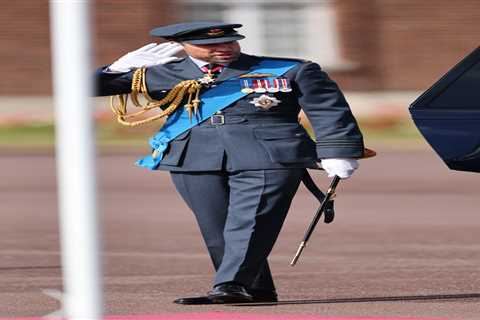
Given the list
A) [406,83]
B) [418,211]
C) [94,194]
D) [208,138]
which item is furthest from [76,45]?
[406,83]

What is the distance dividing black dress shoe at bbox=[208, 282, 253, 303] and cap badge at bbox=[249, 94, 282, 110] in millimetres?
890

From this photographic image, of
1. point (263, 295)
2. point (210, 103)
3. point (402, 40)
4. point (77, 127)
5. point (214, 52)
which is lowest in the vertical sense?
point (402, 40)

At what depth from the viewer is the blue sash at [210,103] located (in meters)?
7.76

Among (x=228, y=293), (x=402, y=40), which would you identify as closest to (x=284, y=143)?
(x=228, y=293)

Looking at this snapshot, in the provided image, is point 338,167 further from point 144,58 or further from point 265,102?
point 144,58

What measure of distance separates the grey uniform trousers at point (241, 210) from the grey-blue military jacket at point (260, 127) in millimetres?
67

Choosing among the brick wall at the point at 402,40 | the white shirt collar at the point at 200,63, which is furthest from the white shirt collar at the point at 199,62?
the brick wall at the point at 402,40

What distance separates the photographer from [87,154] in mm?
4422

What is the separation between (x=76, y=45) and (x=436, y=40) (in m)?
20.6

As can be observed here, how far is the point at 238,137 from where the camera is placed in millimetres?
7762

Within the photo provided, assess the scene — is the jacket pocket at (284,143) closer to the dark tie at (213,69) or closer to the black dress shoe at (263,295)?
the dark tie at (213,69)

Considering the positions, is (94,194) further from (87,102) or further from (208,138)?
(208,138)

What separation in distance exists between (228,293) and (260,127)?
2.75ft

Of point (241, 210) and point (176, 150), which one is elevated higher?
point (176, 150)
